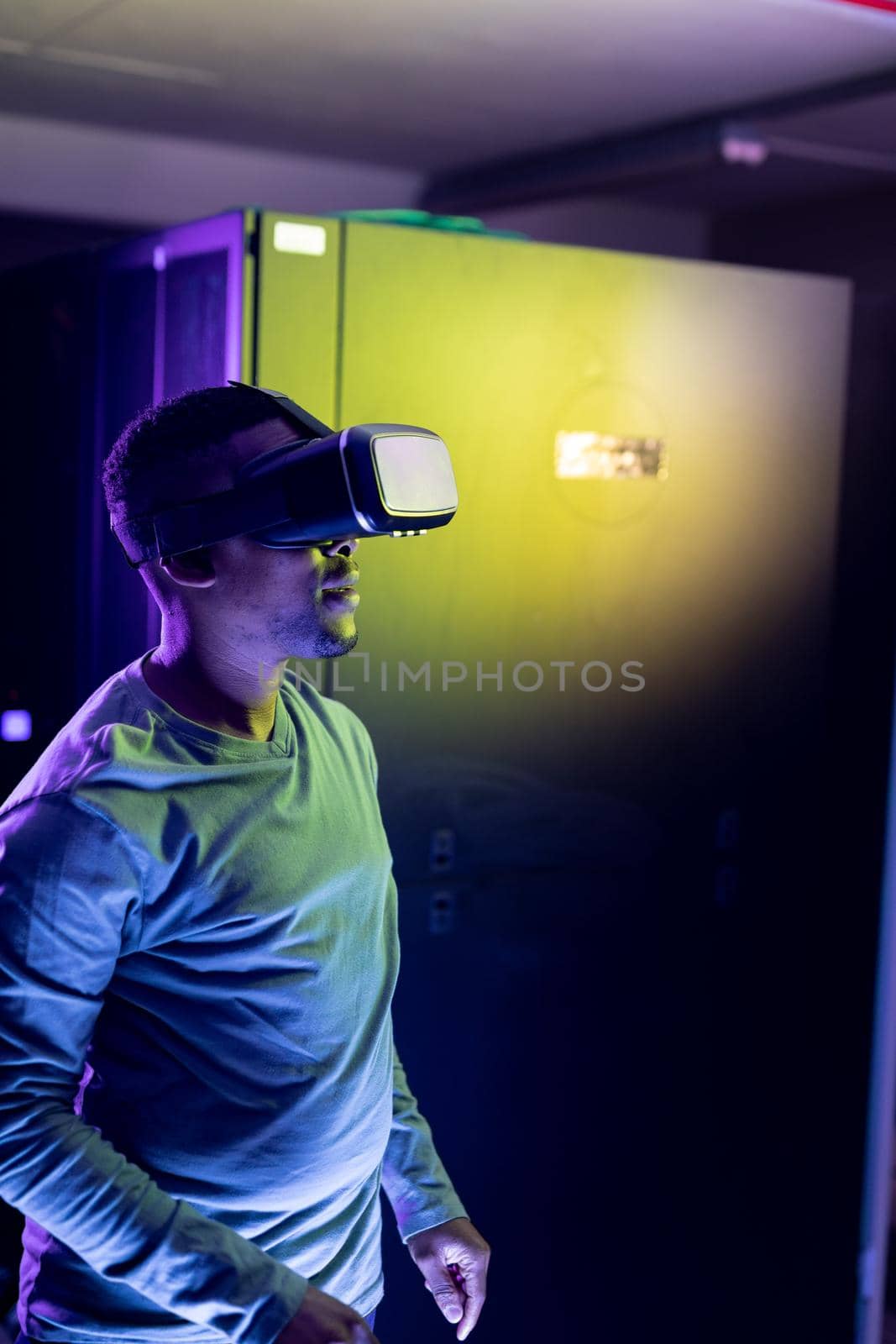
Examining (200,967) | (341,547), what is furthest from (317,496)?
(200,967)

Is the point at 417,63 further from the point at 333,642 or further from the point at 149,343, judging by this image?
the point at 333,642

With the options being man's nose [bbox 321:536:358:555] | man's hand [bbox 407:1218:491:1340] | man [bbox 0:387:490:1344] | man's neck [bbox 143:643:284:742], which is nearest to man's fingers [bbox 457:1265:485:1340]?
man's hand [bbox 407:1218:491:1340]

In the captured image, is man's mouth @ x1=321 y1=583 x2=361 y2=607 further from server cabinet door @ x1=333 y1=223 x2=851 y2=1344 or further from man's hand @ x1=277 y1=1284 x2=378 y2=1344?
man's hand @ x1=277 y1=1284 x2=378 y2=1344

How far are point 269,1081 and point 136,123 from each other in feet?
5.28

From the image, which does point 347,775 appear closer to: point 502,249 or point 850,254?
point 502,249

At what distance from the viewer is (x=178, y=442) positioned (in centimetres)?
121

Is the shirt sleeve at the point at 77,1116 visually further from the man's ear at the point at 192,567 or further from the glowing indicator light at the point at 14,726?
the glowing indicator light at the point at 14,726

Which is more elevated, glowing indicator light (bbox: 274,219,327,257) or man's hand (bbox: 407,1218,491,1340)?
glowing indicator light (bbox: 274,219,327,257)

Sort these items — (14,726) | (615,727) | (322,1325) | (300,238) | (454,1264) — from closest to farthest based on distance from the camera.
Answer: (322,1325) < (454,1264) < (300,238) < (14,726) < (615,727)

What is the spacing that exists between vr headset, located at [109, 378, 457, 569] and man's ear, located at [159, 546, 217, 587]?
0.01m

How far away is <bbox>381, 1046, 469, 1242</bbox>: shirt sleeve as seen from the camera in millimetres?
1423

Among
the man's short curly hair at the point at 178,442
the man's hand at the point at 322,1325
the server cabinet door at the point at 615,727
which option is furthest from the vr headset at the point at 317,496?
the man's hand at the point at 322,1325

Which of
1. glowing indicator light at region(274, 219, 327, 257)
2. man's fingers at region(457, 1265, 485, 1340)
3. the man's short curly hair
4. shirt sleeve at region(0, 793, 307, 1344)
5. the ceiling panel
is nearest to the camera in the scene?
shirt sleeve at region(0, 793, 307, 1344)

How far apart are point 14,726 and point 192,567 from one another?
0.70m
